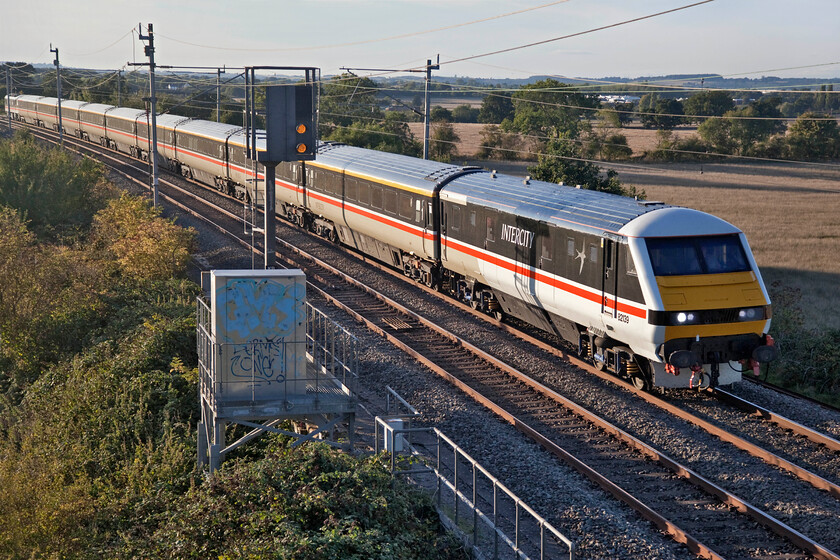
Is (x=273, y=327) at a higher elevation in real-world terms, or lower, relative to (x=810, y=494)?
higher

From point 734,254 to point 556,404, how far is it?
3.97m

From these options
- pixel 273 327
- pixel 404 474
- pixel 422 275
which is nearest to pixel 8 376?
pixel 422 275

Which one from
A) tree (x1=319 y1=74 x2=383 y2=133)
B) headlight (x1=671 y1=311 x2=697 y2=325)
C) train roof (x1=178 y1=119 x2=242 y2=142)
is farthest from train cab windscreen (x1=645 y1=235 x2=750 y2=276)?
tree (x1=319 y1=74 x2=383 y2=133)

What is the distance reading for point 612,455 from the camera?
1242 cm

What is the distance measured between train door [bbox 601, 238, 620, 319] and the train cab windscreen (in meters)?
0.75

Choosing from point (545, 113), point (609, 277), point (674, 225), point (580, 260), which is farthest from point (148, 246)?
point (545, 113)

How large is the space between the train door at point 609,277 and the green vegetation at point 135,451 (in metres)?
6.32

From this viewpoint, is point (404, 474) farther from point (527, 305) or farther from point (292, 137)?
point (527, 305)

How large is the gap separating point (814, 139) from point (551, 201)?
57512 mm

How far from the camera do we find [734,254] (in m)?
14.4

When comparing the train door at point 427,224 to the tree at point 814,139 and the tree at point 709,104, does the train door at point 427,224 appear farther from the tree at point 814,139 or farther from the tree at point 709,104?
the tree at point 709,104

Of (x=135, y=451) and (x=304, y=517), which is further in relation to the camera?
(x=135, y=451)

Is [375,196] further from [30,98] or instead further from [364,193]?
[30,98]

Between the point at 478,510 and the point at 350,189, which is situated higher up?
the point at 350,189
